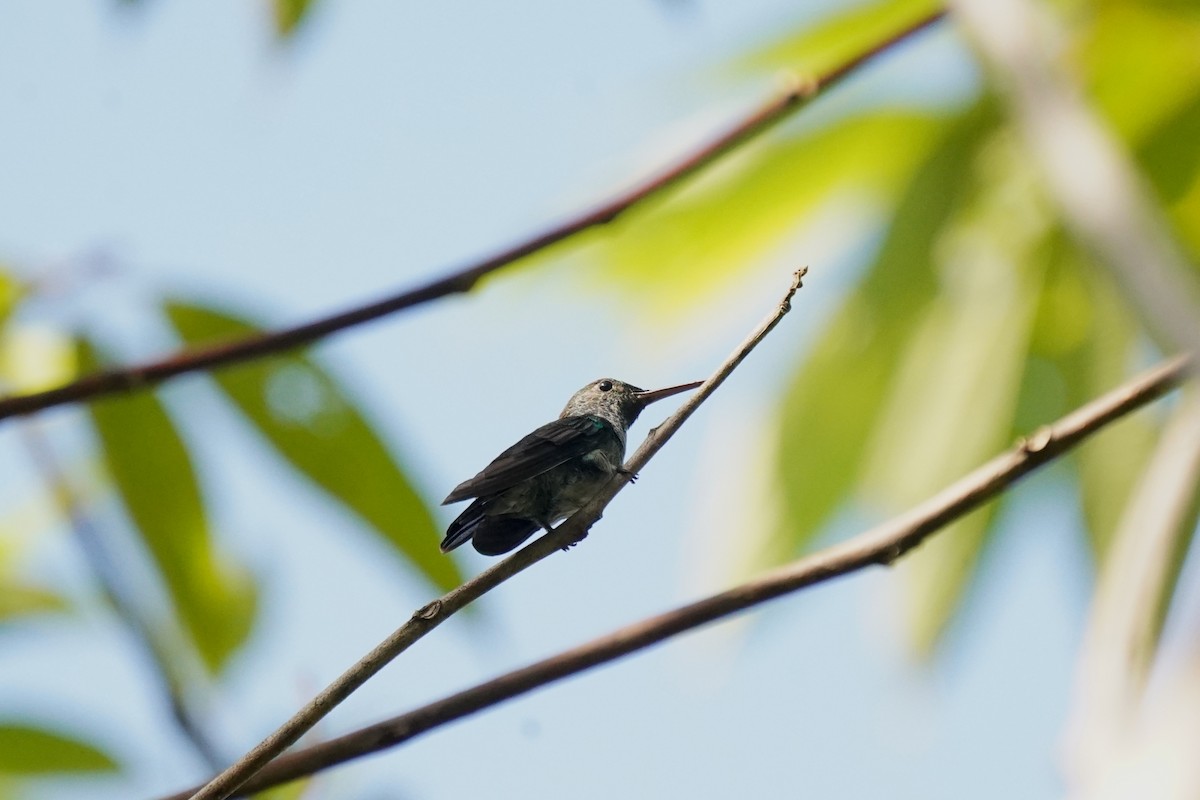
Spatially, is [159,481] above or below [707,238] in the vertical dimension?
below

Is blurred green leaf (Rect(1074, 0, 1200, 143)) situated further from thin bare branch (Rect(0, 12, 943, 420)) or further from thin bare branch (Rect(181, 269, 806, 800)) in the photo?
thin bare branch (Rect(181, 269, 806, 800))

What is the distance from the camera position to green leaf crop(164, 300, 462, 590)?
2.47m

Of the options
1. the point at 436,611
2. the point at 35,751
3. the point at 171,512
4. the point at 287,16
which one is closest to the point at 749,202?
the point at 287,16

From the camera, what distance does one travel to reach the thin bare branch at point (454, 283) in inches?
83.4

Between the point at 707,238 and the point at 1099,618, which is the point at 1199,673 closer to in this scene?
the point at 1099,618

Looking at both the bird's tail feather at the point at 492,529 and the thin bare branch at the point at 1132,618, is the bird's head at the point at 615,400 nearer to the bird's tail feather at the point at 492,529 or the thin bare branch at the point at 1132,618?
the bird's tail feather at the point at 492,529

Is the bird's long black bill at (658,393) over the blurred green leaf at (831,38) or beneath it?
beneath

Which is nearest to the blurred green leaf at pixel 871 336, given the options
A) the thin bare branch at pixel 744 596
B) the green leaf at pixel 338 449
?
the green leaf at pixel 338 449

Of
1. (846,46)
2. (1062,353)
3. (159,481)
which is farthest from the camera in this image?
(846,46)

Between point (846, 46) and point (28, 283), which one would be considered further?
point (846, 46)

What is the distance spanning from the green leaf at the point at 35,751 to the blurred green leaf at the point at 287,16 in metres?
1.43

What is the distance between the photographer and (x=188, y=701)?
2.22m

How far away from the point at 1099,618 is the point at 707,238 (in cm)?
238

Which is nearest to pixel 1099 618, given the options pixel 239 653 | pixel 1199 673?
pixel 1199 673
